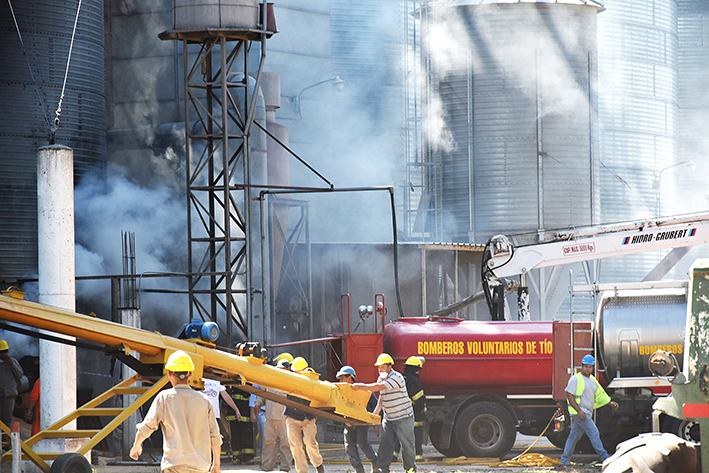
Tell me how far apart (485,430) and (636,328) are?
2.81 meters

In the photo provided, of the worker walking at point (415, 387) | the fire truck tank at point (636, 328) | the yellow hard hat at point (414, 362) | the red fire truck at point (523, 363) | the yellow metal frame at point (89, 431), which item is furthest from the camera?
the red fire truck at point (523, 363)

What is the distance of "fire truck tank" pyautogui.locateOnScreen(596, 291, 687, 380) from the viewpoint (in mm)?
13875

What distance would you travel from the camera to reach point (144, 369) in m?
9.91

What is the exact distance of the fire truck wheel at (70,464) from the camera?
9328 millimetres

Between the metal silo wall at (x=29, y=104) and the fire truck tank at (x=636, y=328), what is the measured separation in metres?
A: 11.4

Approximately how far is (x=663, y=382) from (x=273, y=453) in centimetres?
580

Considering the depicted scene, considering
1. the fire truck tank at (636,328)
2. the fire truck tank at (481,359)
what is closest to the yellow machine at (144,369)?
the fire truck tank at (481,359)

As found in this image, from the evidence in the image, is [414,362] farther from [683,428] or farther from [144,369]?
[144,369]

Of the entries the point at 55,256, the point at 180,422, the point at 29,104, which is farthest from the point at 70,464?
the point at 29,104

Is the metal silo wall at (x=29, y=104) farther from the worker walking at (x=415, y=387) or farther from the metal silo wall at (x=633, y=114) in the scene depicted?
the metal silo wall at (x=633, y=114)

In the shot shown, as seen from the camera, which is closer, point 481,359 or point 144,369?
point 144,369

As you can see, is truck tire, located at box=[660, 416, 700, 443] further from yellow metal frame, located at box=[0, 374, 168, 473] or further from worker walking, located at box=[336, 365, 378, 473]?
yellow metal frame, located at box=[0, 374, 168, 473]

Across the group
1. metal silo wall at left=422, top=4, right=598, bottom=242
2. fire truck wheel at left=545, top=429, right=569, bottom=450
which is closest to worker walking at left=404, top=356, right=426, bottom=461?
fire truck wheel at left=545, top=429, right=569, bottom=450

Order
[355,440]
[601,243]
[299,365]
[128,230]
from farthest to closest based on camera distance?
[128,230]
[601,243]
[355,440]
[299,365]
